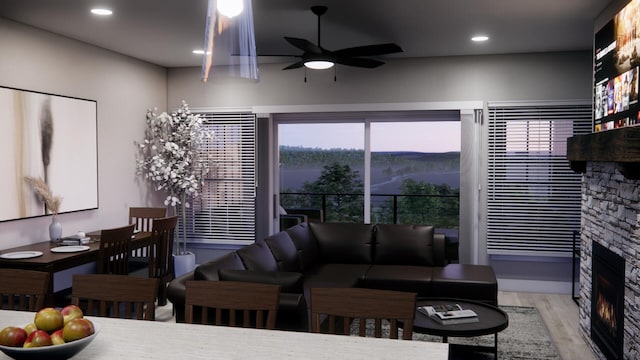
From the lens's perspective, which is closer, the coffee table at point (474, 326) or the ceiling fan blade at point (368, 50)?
the coffee table at point (474, 326)

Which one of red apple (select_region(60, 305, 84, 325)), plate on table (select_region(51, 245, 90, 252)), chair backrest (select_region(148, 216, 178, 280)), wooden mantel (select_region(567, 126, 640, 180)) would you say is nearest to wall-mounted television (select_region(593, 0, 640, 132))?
wooden mantel (select_region(567, 126, 640, 180))

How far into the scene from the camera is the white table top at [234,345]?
180cm

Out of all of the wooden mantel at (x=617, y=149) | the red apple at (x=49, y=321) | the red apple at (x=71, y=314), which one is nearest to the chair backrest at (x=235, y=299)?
the red apple at (x=71, y=314)

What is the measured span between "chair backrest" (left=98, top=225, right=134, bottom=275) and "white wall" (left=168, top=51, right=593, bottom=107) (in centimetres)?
190

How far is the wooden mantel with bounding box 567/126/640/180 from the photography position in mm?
2953

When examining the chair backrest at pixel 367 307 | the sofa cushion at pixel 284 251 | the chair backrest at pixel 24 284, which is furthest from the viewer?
the sofa cushion at pixel 284 251

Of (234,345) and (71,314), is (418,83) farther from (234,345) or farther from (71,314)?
(71,314)

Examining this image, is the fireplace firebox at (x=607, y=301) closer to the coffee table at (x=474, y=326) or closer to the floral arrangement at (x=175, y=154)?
the coffee table at (x=474, y=326)

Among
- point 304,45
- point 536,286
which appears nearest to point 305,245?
point 304,45

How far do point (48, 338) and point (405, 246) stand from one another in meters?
4.30

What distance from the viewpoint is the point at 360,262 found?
571 cm

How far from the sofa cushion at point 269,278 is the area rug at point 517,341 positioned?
138 centimetres

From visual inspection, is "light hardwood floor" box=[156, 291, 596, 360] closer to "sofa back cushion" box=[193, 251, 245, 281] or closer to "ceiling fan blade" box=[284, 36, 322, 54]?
"sofa back cushion" box=[193, 251, 245, 281]

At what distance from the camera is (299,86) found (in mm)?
6766
